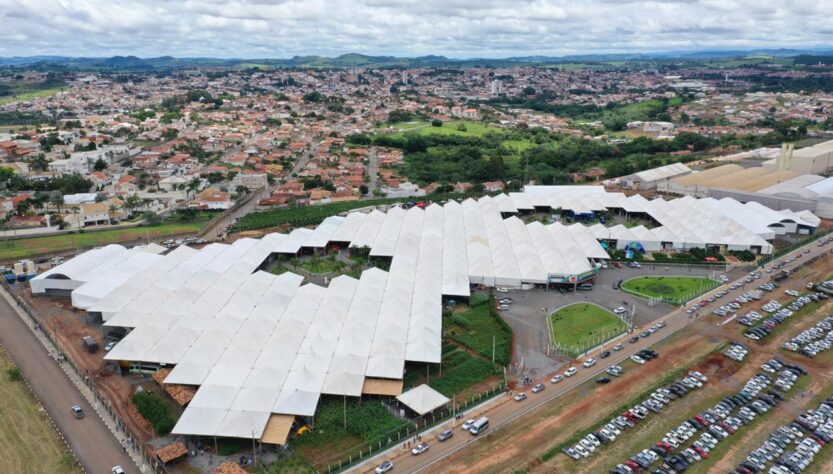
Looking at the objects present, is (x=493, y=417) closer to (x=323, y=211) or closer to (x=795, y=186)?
(x=323, y=211)

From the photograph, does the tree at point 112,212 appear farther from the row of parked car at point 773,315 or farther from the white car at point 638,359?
the row of parked car at point 773,315

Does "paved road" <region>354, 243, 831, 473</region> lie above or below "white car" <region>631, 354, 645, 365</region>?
below

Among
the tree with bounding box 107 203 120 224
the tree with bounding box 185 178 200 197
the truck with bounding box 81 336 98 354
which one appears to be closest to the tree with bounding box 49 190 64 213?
the tree with bounding box 107 203 120 224

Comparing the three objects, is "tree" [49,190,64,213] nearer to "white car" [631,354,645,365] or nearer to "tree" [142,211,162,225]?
"tree" [142,211,162,225]

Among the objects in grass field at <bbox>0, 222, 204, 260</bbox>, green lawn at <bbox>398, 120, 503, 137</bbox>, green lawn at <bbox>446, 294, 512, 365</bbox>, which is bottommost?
green lawn at <bbox>446, 294, 512, 365</bbox>

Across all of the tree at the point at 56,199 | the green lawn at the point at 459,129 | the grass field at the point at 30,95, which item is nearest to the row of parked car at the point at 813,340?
the tree at the point at 56,199

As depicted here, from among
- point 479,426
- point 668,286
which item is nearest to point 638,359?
point 479,426

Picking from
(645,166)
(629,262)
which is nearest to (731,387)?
(629,262)
